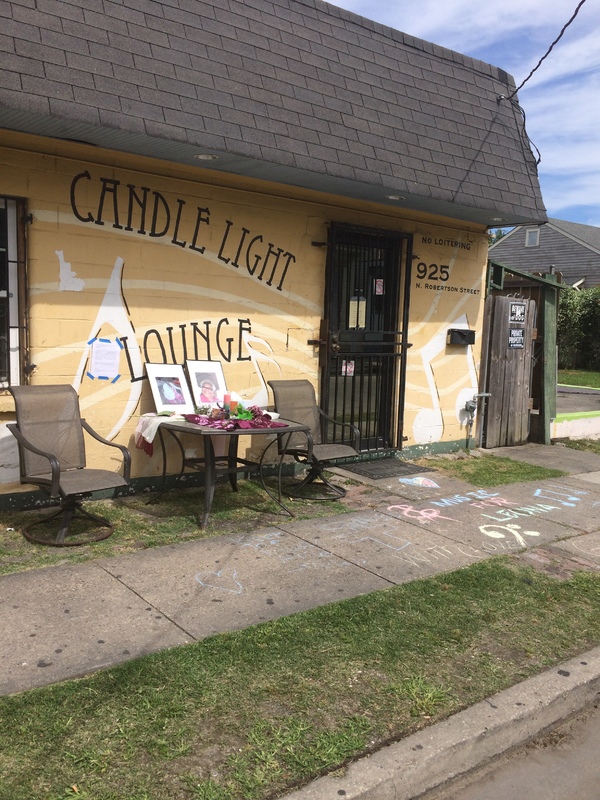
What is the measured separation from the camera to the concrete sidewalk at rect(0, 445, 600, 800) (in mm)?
3426

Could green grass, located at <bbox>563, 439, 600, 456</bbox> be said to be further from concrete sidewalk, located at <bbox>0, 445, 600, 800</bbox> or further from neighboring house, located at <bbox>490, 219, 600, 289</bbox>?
neighboring house, located at <bbox>490, 219, 600, 289</bbox>

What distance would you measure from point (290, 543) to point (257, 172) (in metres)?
3.37

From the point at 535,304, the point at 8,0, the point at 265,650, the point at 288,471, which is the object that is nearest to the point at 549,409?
the point at 535,304

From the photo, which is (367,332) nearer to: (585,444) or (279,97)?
(279,97)

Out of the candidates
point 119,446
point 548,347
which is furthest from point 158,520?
point 548,347

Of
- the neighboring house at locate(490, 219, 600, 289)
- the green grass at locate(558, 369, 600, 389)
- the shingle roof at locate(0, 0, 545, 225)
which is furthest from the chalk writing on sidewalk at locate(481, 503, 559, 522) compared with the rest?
the neighboring house at locate(490, 219, 600, 289)

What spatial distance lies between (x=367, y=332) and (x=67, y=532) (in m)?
4.13

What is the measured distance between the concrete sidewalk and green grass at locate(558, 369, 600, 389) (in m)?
13.9

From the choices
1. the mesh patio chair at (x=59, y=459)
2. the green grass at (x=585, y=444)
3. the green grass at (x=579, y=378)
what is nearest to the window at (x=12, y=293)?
the mesh patio chair at (x=59, y=459)

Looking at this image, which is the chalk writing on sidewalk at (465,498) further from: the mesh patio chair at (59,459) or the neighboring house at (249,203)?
the mesh patio chair at (59,459)

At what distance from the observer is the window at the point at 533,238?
105 ft

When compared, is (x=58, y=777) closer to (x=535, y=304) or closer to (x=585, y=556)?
(x=585, y=556)

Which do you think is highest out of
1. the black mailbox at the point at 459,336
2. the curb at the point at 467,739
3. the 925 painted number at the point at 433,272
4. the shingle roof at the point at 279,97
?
the shingle roof at the point at 279,97

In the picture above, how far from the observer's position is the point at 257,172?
623 centimetres
